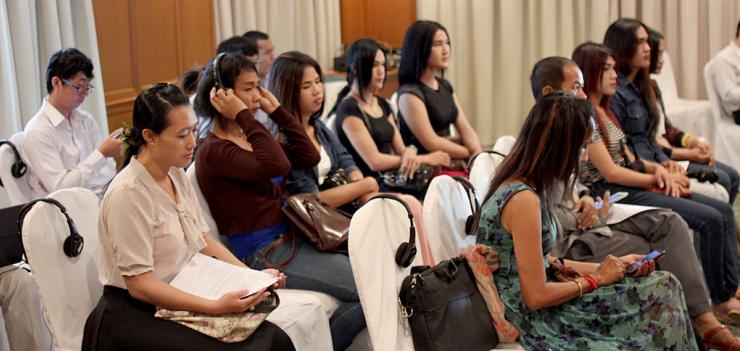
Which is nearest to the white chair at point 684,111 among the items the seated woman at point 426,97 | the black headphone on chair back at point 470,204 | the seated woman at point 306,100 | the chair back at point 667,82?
the chair back at point 667,82

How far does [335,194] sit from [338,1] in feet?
12.3

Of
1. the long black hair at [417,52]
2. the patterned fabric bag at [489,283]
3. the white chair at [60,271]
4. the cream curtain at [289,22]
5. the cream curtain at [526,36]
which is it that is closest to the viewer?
the white chair at [60,271]

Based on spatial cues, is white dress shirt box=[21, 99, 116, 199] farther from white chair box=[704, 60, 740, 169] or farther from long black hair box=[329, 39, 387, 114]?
white chair box=[704, 60, 740, 169]

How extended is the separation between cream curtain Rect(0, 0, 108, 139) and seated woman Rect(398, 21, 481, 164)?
57.9 inches

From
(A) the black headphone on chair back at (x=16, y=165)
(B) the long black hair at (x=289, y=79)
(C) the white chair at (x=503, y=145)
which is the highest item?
(B) the long black hair at (x=289, y=79)

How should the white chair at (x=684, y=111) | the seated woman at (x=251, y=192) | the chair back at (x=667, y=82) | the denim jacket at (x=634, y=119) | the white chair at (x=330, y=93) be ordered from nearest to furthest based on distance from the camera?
1. the seated woman at (x=251, y=192)
2. the denim jacket at (x=634, y=119)
3. the white chair at (x=330, y=93)
4. the white chair at (x=684, y=111)
5. the chair back at (x=667, y=82)

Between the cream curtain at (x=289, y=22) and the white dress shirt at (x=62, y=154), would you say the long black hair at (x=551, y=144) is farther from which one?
the cream curtain at (x=289, y=22)

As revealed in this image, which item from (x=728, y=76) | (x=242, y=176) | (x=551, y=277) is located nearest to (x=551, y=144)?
(x=551, y=277)

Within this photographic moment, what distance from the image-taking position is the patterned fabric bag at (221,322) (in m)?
2.38

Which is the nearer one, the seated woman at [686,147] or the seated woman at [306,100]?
the seated woman at [306,100]

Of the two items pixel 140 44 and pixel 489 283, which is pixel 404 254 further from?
pixel 140 44

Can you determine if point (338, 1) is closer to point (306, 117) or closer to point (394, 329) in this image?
point (306, 117)

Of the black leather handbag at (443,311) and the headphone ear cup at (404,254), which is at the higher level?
the headphone ear cup at (404,254)

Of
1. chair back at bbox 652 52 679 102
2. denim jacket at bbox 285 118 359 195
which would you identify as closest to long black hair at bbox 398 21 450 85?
denim jacket at bbox 285 118 359 195
